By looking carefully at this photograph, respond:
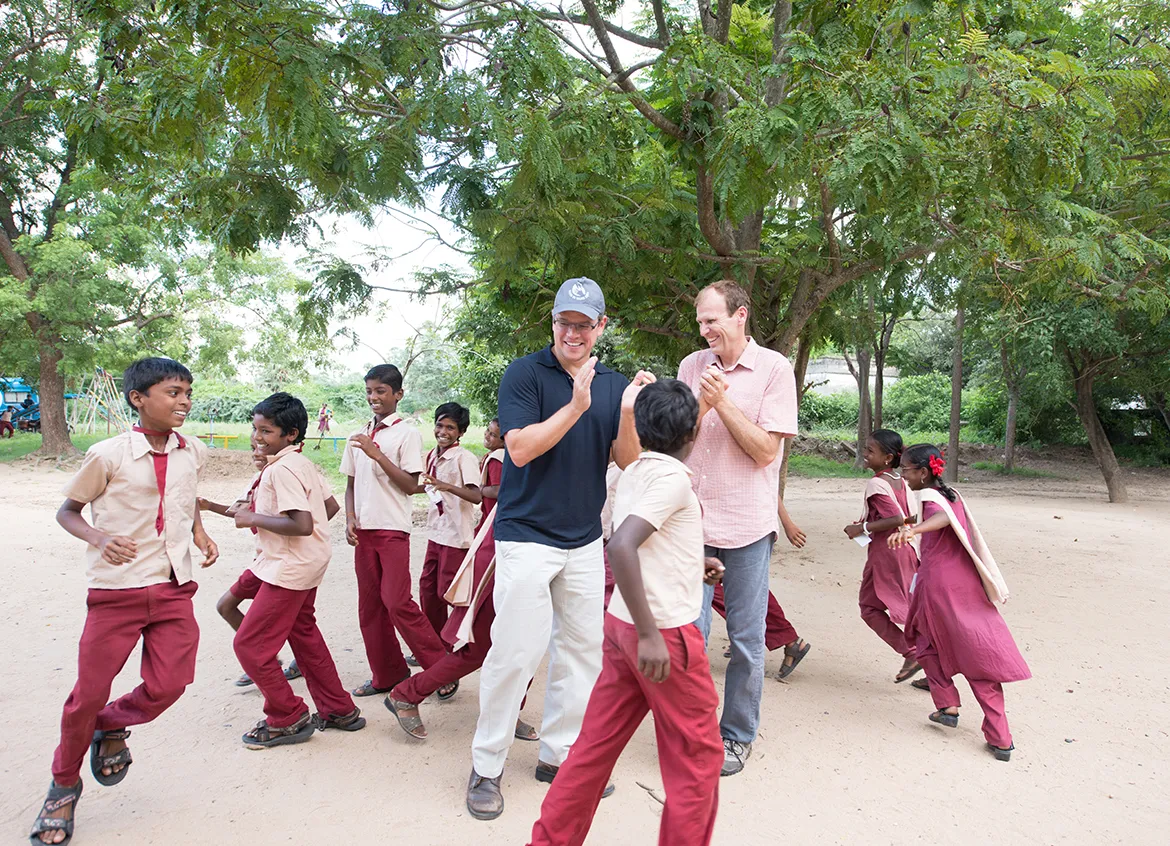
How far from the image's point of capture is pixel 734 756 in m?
3.59

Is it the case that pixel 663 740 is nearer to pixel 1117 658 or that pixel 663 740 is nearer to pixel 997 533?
pixel 1117 658

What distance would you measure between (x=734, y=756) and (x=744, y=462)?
4.27ft

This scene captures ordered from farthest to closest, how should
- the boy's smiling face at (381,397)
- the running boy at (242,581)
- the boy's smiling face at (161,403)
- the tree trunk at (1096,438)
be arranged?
the tree trunk at (1096,438) < the boy's smiling face at (381,397) < the running boy at (242,581) < the boy's smiling face at (161,403)

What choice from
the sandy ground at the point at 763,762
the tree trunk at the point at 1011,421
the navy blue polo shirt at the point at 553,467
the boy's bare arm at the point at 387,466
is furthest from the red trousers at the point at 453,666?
the tree trunk at the point at 1011,421

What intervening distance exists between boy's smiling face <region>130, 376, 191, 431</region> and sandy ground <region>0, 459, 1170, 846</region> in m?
1.50

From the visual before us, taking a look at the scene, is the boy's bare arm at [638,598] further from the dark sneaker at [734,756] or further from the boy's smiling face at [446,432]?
the boy's smiling face at [446,432]

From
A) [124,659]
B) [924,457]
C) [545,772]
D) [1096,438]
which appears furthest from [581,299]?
[1096,438]

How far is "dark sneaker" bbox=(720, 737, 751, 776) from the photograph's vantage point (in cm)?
352

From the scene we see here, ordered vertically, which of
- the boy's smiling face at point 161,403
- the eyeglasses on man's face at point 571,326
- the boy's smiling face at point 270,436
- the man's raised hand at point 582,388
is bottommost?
the boy's smiling face at point 270,436

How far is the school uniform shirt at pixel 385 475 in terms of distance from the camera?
4.27 meters

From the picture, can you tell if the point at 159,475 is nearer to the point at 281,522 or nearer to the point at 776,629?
the point at 281,522

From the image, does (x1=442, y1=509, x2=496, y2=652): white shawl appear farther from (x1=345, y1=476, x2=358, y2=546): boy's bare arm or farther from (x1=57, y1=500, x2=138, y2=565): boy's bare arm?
(x1=57, y1=500, x2=138, y2=565): boy's bare arm

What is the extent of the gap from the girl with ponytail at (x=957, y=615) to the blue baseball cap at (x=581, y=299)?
2.05 metres

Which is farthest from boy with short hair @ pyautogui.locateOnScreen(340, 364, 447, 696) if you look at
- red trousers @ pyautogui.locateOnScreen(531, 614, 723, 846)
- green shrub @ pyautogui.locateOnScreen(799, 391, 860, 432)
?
green shrub @ pyautogui.locateOnScreen(799, 391, 860, 432)
